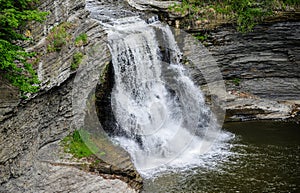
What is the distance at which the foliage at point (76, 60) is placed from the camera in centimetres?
1052

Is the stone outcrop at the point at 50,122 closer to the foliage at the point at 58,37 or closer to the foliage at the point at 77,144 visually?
the foliage at the point at 58,37

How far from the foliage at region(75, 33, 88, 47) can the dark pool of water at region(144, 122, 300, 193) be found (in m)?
4.73

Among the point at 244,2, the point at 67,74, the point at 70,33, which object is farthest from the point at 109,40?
the point at 244,2

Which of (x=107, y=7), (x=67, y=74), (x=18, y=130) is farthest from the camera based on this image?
(x=107, y=7)

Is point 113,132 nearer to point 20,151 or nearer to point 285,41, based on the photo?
point 20,151

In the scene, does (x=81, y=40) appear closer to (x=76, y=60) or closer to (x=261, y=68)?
(x=76, y=60)

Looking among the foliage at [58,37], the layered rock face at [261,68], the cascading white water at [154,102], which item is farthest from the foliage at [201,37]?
the foliage at [58,37]

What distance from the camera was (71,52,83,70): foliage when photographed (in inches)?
414

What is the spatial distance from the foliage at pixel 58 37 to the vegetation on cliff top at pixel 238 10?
5.80m

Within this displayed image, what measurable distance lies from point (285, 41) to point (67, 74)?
9.65 metres

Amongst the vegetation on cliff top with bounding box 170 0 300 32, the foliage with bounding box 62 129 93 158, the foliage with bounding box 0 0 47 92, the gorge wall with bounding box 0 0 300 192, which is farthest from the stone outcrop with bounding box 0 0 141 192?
the vegetation on cliff top with bounding box 170 0 300 32

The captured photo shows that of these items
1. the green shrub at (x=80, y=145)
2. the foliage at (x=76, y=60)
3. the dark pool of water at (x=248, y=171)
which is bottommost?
the dark pool of water at (x=248, y=171)

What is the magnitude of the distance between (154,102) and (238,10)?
5.85m

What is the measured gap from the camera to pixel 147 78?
43.3 ft
